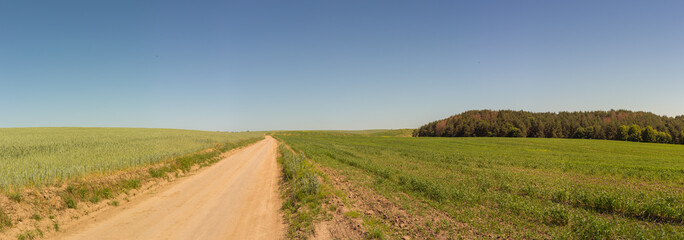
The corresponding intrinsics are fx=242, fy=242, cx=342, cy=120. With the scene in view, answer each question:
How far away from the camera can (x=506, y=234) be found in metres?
7.04

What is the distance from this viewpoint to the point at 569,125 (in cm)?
8838

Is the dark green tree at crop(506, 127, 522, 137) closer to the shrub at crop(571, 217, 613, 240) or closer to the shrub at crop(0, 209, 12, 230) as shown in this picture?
the shrub at crop(571, 217, 613, 240)

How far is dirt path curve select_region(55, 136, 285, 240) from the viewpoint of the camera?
7453 millimetres

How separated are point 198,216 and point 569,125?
119 m

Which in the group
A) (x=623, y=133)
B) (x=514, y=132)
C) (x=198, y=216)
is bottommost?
(x=198, y=216)

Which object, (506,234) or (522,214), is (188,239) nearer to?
(506,234)

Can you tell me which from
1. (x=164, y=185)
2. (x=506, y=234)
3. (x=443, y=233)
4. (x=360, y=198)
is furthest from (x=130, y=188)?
(x=506, y=234)

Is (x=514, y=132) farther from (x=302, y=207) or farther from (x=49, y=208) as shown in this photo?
(x=49, y=208)

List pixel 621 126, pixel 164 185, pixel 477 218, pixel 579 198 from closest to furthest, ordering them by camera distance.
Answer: pixel 477 218 → pixel 579 198 → pixel 164 185 → pixel 621 126

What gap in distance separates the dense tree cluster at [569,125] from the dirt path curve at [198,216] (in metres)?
103

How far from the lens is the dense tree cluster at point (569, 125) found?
245 ft

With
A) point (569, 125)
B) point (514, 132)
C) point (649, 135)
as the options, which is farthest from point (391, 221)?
point (569, 125)

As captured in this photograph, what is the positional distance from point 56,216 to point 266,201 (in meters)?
7.16

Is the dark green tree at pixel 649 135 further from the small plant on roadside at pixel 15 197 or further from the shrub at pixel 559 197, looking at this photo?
the small plant on roadside at pixel 15 197
